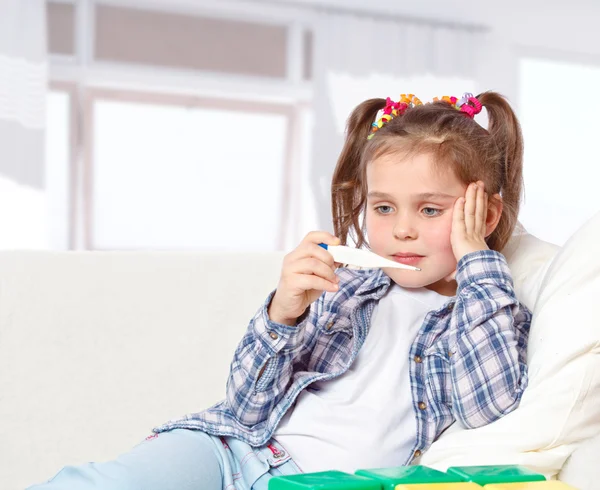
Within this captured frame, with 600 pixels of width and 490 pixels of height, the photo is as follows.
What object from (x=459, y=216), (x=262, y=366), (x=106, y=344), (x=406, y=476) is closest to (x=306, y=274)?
(x=262, y=366)

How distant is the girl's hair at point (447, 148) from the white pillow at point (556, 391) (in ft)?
0.72

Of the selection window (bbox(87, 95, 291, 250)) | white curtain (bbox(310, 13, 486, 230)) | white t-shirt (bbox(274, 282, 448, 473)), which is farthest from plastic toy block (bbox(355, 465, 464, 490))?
window (bbox(87, 95, 291, 250))

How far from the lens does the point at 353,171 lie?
1.35 metres

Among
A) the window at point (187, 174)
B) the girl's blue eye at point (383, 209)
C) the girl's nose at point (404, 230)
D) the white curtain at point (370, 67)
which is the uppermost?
the white curtain at point (370, 67)

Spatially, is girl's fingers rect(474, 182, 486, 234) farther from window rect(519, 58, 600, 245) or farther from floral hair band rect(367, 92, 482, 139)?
window rect(519, 58, 600, 245)

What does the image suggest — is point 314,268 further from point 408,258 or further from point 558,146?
point 558,146

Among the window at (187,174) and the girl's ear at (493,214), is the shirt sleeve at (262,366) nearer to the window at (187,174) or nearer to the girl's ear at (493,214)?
the girl's ear at (493,214)

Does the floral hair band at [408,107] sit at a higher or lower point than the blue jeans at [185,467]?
higher

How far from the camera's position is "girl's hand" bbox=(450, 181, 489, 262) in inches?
42.7

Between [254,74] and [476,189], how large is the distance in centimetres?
472

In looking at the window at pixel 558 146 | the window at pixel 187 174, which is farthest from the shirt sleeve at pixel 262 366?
the window at pixel 558 146

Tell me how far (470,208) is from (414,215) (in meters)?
0.08

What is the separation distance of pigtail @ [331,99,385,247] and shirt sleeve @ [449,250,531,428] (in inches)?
12.2

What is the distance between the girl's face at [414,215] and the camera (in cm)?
110
